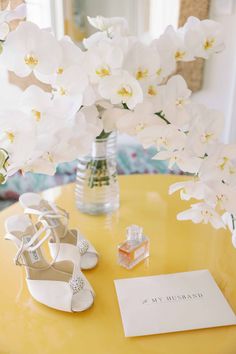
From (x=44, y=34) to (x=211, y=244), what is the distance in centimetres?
73

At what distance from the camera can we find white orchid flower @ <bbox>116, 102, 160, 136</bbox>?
77 cm

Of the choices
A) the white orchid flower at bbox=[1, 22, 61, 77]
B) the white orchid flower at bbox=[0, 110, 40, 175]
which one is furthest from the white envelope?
the white orchid flower at bbox=[1, 22, 61, 77]

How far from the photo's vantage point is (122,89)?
72 cm

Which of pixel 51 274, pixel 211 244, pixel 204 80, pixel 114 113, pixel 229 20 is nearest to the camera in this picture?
pixel 114 113

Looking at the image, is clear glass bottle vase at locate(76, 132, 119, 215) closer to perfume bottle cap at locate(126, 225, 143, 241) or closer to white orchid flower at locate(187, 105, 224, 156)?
perfume bottle cap at locate(126, 225, 143, 241)

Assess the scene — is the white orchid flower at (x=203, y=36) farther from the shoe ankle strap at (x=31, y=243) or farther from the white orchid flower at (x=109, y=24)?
the shoe ankle strap at (x=31, y=243)

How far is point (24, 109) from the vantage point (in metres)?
0.71

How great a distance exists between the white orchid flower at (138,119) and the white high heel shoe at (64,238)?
320mm

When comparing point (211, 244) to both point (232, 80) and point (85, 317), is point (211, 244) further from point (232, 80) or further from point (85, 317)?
point (232, 80)

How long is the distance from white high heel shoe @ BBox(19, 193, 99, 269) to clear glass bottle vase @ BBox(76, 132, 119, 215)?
126 millimetres

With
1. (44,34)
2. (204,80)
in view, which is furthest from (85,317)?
(204,80)

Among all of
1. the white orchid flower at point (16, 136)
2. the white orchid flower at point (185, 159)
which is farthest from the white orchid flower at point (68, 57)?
the white orchid flower at point (185, 159)

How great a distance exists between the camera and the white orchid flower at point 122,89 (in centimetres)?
71

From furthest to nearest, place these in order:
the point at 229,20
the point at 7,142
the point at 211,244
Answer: the point at 229,20 < the point at 211,244 < the point at 7,142
